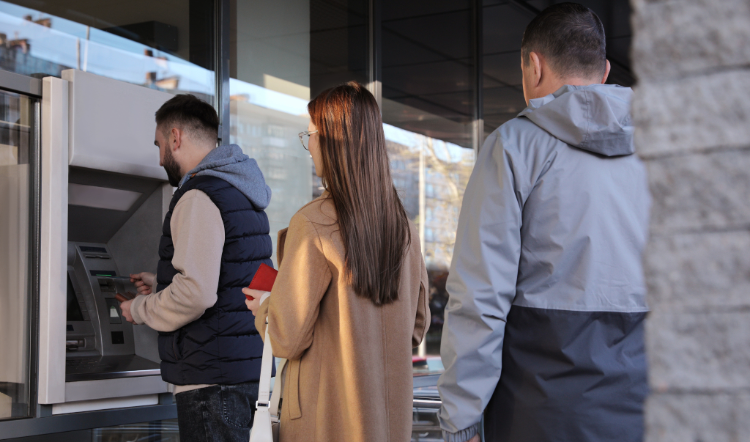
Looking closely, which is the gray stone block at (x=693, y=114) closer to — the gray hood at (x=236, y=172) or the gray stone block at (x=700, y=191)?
the gray stone block at (x=700, y=191)

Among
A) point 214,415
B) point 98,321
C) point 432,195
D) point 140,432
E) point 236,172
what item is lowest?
point 140,432

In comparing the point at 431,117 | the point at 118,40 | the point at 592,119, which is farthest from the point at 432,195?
the point at 592,119

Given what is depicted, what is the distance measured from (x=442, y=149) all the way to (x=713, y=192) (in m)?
4.94

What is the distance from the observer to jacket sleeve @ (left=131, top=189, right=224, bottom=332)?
2.15 m

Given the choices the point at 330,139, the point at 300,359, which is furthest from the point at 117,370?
the point at 330,139

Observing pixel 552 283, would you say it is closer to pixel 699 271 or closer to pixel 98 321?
pixel 699 271

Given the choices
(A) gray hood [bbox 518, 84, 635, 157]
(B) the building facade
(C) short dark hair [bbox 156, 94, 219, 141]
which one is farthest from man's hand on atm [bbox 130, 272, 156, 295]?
(A) gray hood [bbox 518, 84, 635, 157]

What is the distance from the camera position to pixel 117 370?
268cm

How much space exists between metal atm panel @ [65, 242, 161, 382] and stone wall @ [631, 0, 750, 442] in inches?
98.5

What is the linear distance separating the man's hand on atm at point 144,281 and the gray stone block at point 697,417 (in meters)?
2.46

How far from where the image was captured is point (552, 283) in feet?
4.91

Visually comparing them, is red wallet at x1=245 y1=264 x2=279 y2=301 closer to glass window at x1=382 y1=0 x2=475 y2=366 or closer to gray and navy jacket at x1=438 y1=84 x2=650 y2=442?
gray and navy jacket at x1=438 y1=84 x2=650 y2=442

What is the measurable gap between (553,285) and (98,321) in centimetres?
205

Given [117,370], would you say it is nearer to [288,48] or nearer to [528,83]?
[528,83]
